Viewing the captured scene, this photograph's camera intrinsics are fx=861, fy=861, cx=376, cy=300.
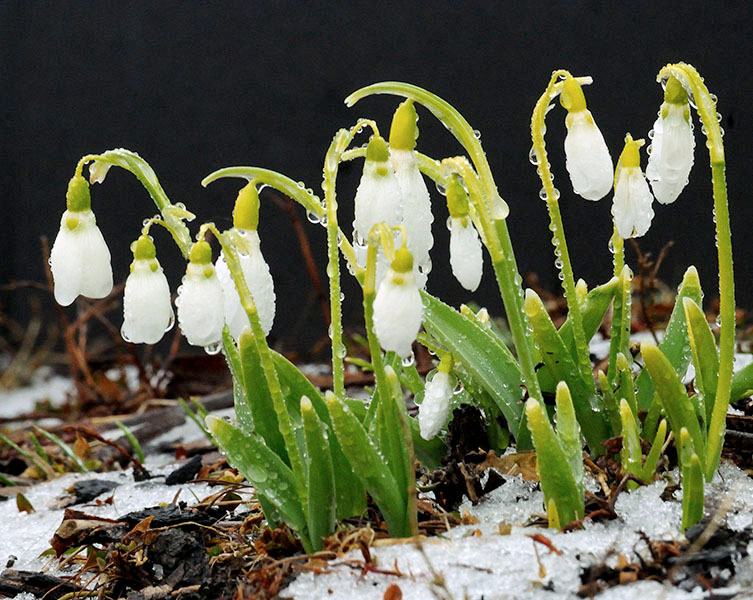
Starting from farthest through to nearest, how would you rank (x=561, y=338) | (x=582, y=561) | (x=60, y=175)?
(x=60, y=175) → (x=561, y=338) → (x=582, y=561)

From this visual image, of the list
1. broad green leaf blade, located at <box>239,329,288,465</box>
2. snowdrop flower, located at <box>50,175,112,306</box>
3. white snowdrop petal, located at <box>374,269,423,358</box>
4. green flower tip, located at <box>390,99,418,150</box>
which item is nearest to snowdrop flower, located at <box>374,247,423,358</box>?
white snowdrop petal, located at <box>374,269,423,358</box>

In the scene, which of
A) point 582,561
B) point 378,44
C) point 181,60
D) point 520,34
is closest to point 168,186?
point 181,60

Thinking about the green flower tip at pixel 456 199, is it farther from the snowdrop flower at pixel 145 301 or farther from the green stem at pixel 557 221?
the snowdrop flower at pixel 145 301

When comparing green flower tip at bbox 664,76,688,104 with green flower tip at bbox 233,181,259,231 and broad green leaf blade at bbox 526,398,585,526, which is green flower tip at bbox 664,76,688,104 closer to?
broad green leaf blade at bbox 526,398,585,526

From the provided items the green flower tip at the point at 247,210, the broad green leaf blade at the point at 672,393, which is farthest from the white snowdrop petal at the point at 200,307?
the broad green leaf blade at the point at 672,393

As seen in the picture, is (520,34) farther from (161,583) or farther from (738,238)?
(161,583)
